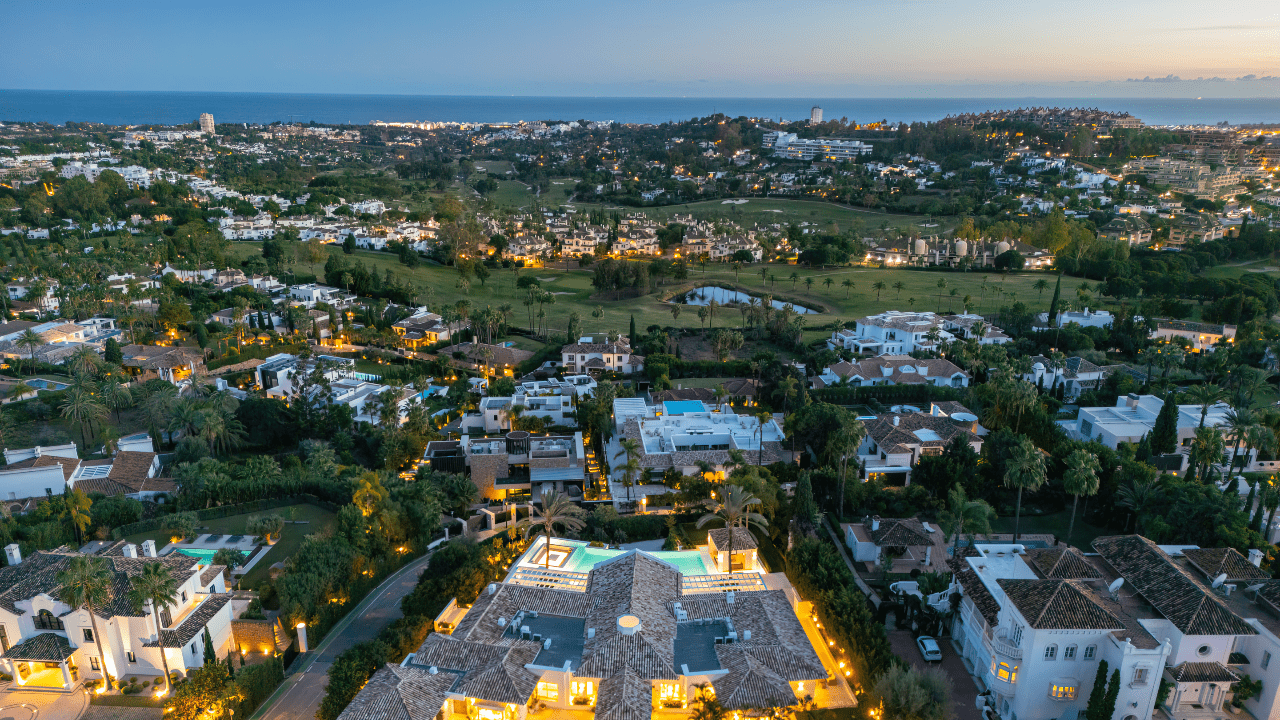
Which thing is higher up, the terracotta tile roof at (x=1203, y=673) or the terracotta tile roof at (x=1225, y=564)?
the terracotta tile roof at (x=1225, y=564)

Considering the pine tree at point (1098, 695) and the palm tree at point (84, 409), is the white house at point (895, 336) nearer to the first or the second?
the pine tree at point (1098, 695)

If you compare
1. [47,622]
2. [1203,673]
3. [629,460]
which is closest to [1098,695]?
[1203,673]

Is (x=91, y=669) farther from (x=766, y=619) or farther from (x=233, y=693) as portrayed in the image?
(x=766, y=619)

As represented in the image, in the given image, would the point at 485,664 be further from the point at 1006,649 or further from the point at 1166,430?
the point at 1166,430

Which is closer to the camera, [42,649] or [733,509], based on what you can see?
[42,649]

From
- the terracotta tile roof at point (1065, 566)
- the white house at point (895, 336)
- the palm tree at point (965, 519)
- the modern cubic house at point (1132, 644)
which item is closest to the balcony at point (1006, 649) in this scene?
the modern cubic house at point (1132, 644)

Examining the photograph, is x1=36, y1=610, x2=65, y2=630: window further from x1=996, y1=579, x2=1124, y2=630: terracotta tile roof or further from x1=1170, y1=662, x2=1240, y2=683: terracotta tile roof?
x1=1170, y1=662, x2=1240, y2=683: terracotta tile roof

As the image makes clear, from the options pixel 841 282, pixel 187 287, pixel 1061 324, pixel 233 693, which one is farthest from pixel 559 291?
pixel 233 693
